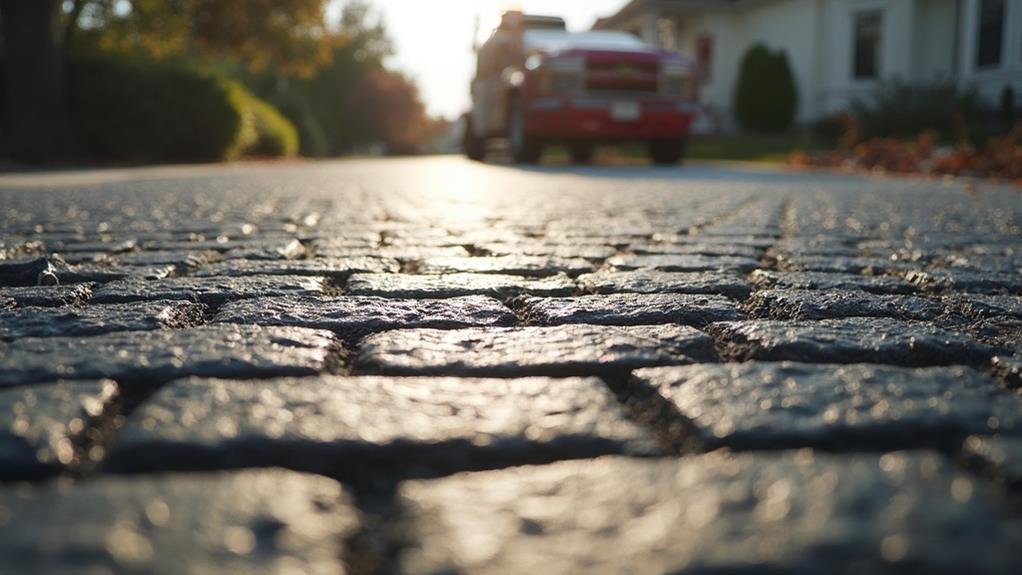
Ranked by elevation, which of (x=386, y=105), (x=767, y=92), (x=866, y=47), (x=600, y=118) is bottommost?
(x=600, y=118)

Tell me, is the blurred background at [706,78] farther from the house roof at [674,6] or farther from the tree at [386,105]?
the tree at [386,105]

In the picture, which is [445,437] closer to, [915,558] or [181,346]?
[915,558]

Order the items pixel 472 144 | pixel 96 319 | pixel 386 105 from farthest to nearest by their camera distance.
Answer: pixel 386 105
pixel 472 144
pixel 96 319

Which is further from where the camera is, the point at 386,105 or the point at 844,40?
the point at 386,105

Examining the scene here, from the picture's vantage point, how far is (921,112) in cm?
1988

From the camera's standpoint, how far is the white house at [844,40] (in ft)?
69.2

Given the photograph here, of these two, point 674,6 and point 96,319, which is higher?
point 674,6

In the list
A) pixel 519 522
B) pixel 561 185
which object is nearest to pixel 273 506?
pixel 519 522

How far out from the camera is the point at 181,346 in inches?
74.6

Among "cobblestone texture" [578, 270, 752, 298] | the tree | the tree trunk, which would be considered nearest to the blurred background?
the tree trunk

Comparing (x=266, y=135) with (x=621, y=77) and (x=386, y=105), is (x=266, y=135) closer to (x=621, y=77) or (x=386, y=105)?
(x=621, y=77)

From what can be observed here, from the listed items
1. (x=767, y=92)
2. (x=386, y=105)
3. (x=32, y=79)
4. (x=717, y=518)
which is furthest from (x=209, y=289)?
(x=386, y=105)

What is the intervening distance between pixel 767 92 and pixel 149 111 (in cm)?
1563

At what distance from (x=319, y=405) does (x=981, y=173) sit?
35.2 ft
